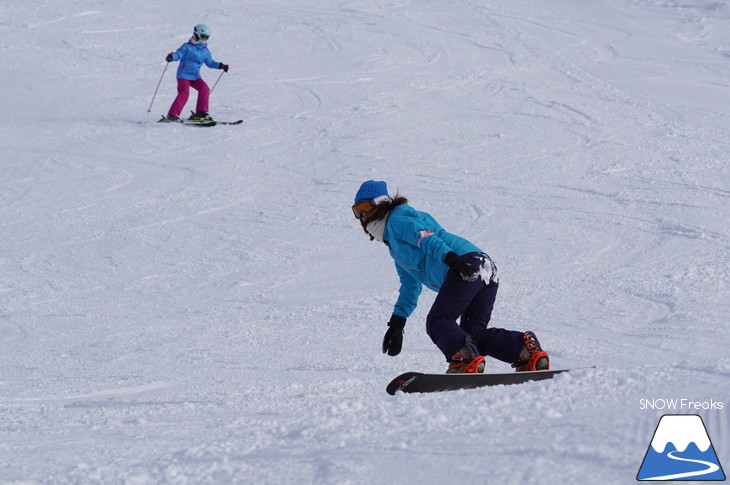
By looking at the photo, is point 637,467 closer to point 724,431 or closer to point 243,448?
point 724,431

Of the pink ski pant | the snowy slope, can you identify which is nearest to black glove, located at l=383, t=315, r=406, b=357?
the snowy slope

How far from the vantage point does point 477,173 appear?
9.34m

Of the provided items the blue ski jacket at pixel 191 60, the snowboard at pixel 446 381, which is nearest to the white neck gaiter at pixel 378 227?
the snowboard at pixel 446 381

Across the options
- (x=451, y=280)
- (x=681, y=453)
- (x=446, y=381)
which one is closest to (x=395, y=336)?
(x=451, y=280)

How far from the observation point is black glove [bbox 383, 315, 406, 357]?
4.73m

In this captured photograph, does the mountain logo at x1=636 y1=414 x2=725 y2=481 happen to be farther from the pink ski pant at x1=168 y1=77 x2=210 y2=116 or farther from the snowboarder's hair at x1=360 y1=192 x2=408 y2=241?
the pink ski pant at x1=168 y1=77 x2=210 y2=116

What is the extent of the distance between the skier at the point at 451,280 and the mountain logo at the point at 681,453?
48.5 inches

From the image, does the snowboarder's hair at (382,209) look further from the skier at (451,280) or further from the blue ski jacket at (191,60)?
the blue ski jacket at (191,60)

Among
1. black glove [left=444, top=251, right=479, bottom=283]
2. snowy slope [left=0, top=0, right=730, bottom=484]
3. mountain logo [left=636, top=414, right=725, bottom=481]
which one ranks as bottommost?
snowy slope [left=0, top=0, right=730, bottom=484]

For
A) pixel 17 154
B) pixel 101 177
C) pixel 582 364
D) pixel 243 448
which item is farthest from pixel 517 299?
pixel 17 154

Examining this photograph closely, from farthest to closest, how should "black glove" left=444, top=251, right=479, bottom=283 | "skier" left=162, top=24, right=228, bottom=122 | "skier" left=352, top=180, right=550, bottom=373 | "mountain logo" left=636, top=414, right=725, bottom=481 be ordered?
"skier" left=162, top=24, right=228, bottom=122 → "skier" left=352, top=180, right=550, bottom=373 → "black glove" left=444, top=251, right=479, bottom=283 → "mountain logo" left=636, top=414, right=725, bottom=481

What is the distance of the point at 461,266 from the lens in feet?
13.5

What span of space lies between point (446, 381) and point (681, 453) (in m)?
1.40

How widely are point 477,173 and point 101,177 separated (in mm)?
4478
